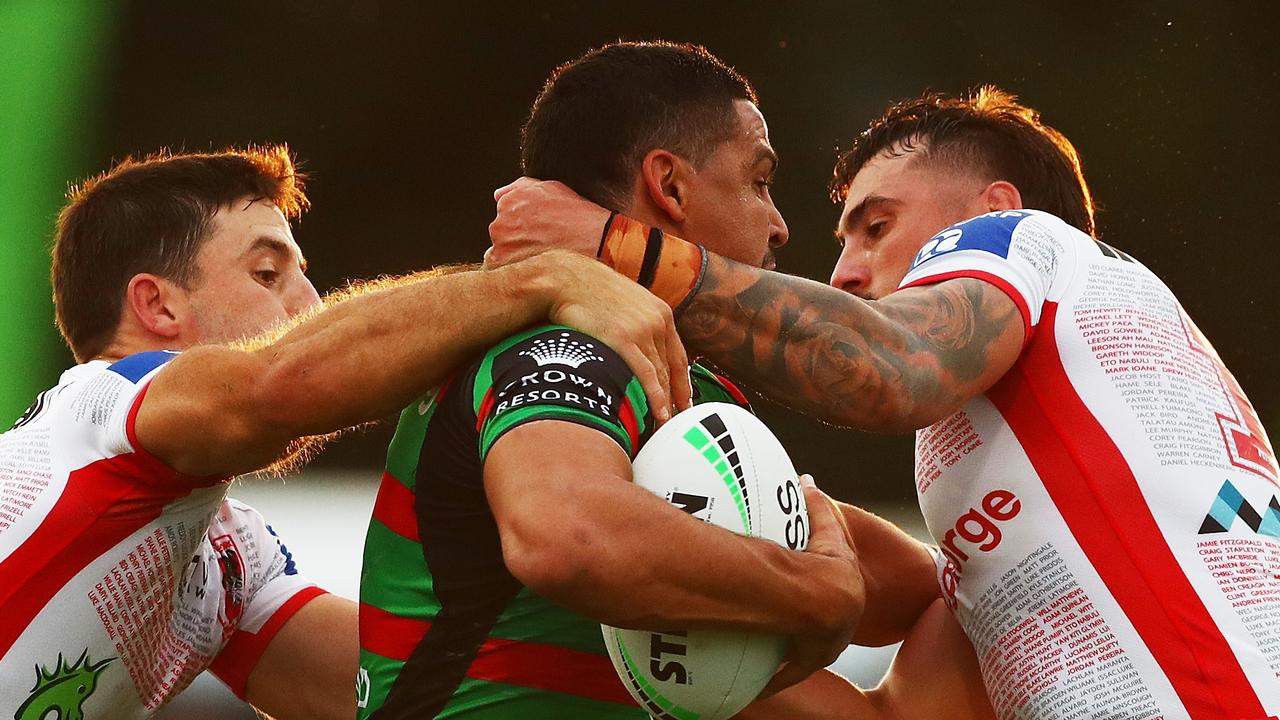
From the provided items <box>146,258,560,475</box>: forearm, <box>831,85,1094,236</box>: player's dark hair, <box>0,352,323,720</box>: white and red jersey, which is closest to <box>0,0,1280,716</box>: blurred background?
<box>831,85,1094,236</box>: player's dark hair

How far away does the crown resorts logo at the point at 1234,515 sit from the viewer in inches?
108

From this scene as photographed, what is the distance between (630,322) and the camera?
2570mm

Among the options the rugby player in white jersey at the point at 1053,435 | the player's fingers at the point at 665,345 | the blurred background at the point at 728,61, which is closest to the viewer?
the player's fingers at the point at 665,345

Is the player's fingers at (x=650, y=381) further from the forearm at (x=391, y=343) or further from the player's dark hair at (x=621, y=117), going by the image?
the player's dark hair at (x=621, y=117)

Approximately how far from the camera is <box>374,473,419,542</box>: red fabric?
2.60 metres

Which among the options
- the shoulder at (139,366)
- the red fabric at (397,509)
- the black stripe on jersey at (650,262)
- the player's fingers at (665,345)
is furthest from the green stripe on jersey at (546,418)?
the shoulder at (139,366)

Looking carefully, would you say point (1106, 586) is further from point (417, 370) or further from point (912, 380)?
point (417, 370)

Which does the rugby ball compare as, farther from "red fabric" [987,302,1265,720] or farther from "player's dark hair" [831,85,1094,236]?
"player's dark hair" [831,85,1094,236]

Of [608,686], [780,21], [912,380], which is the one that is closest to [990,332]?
[912,380]

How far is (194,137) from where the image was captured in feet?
26.6

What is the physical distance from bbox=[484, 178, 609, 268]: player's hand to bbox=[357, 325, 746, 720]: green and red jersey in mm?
399

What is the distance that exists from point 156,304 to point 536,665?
7.13ft

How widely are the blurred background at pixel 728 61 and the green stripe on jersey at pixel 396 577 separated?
17.6 ft

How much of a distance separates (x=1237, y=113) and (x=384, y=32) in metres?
5.08
